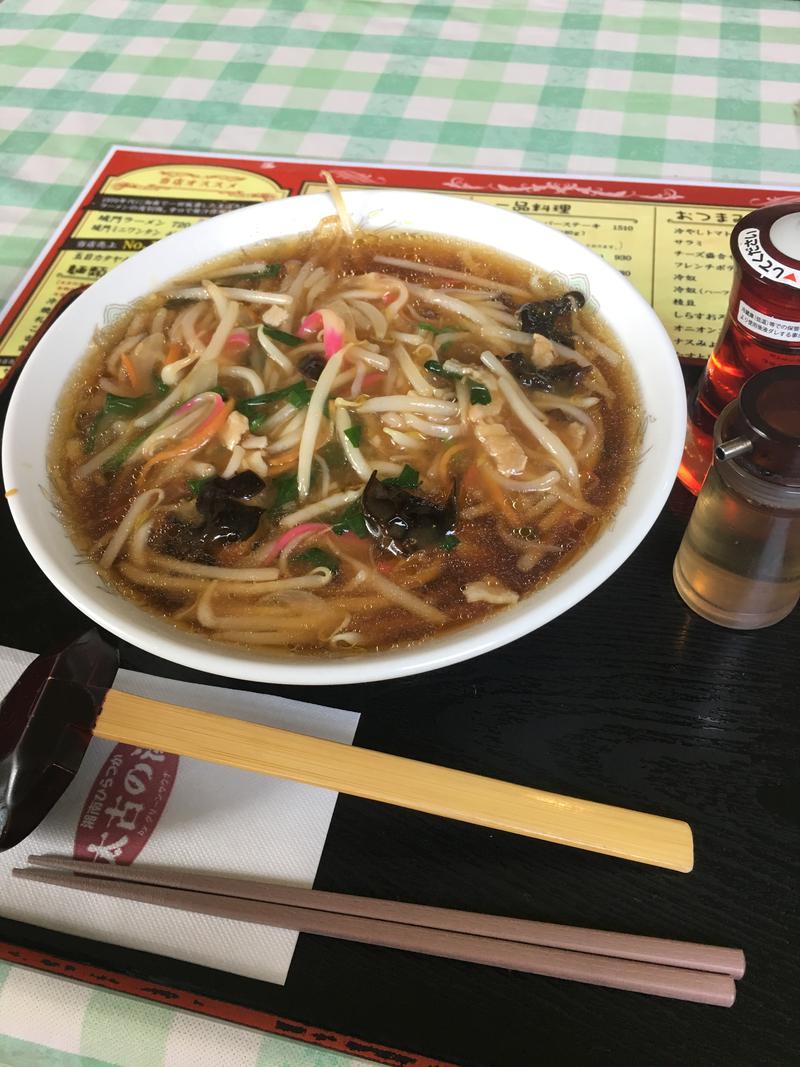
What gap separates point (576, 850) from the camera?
1.39m

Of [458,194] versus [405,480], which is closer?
[405,480]

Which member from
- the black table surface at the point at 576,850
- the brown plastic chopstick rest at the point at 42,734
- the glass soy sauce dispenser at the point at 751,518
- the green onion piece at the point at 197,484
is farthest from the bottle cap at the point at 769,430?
the brown plastic chopstick rest at the point at 42,734

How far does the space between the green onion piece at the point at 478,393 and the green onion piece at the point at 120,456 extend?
31.5 inches

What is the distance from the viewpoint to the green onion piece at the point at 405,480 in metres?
1.82

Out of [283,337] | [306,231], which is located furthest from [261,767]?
[306,231]

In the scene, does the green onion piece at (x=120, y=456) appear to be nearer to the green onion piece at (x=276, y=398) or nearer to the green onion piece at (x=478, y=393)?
the green onion piece at (x=276, y=398)

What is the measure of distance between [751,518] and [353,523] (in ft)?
2.63

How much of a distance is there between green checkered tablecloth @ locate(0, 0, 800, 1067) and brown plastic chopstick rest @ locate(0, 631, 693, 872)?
180 cm

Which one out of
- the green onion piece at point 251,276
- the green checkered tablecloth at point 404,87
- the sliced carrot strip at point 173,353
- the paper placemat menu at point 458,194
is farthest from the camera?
the green checkered tablecloth at point 404,87

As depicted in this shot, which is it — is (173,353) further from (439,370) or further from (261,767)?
(261,767)

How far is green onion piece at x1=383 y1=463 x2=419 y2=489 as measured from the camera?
182 centimetres

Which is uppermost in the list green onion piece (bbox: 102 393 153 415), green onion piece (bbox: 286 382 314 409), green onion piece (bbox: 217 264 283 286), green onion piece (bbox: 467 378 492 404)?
green onion piece (bbox: 217 264 283 286)

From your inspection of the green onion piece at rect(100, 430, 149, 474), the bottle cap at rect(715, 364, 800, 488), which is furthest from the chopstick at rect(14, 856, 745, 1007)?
the green onion piece at rect(100, 430, 149, 474)

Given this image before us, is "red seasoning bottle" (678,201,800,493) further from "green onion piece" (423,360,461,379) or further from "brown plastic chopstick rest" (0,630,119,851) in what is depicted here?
"brown plastic chopstick rest" (0,630,119,851)
